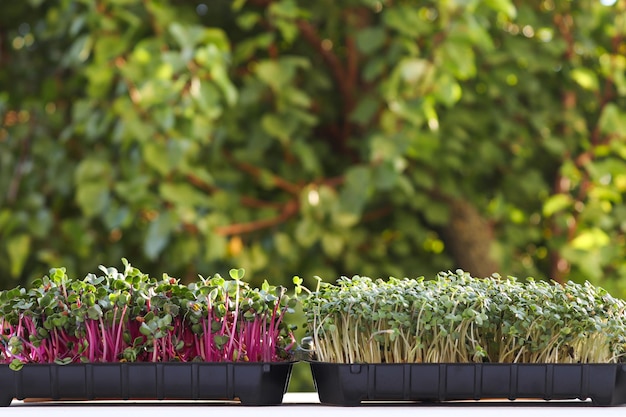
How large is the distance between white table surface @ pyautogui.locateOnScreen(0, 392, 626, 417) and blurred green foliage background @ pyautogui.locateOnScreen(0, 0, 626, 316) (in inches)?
48.9

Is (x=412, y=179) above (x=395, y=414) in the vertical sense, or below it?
above

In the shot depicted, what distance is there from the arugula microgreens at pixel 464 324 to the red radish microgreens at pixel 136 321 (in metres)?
0.08

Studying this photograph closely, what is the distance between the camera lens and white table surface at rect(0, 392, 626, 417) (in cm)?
104

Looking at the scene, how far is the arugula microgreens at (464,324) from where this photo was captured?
1.11 m

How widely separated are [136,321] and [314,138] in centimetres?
197

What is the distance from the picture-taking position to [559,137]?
10.0ft

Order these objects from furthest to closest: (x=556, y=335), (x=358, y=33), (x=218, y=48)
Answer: (x=358, y=33), (x=218, y=48), (x=556, y=335)

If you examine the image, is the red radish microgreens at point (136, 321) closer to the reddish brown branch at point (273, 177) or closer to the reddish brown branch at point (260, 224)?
the reddish brown branch at point (260, 224)

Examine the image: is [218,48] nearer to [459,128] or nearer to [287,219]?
[287,219]

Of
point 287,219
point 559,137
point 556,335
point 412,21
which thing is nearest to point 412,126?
point 412,21

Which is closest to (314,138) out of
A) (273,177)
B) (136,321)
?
(273,177)

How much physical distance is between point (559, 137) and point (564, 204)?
316mm

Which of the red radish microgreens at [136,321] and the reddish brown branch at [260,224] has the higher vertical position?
the reddish brown branch at [260,224]

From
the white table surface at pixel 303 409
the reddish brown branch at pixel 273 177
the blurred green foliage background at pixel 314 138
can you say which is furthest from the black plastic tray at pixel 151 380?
the reddish brown branch at pixel 273 177
